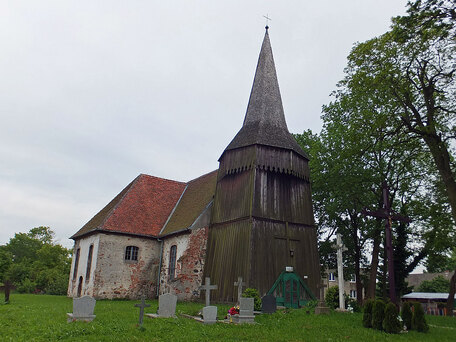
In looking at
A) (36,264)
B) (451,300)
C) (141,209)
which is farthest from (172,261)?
(36,264)

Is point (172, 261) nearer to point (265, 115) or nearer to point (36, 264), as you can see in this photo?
point (265, 115)

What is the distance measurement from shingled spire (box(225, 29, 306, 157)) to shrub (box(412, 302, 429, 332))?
35.9ft

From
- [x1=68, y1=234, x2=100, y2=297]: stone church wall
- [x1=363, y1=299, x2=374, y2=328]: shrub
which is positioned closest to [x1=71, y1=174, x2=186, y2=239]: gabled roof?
[x1=68, y1=234, x2=100, y2=297]: stone church wall

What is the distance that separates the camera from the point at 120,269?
78.6ft

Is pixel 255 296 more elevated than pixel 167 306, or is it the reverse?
pixel 255 296

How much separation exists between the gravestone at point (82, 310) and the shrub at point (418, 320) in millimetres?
10088

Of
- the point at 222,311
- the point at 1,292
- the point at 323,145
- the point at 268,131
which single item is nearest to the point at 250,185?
the point at 268,131

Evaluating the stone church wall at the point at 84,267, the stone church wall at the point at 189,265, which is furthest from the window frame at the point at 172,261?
the stone church wall at the point at 84,267

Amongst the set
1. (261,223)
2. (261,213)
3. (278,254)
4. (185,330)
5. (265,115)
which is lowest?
(185,330)

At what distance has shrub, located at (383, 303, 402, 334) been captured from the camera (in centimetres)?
1112

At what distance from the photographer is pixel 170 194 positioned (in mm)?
29688

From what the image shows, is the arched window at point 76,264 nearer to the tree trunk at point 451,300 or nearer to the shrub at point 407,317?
the shrub at point 407,317

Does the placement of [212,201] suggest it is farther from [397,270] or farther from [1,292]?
[1,292]

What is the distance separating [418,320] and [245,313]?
5.47 m
